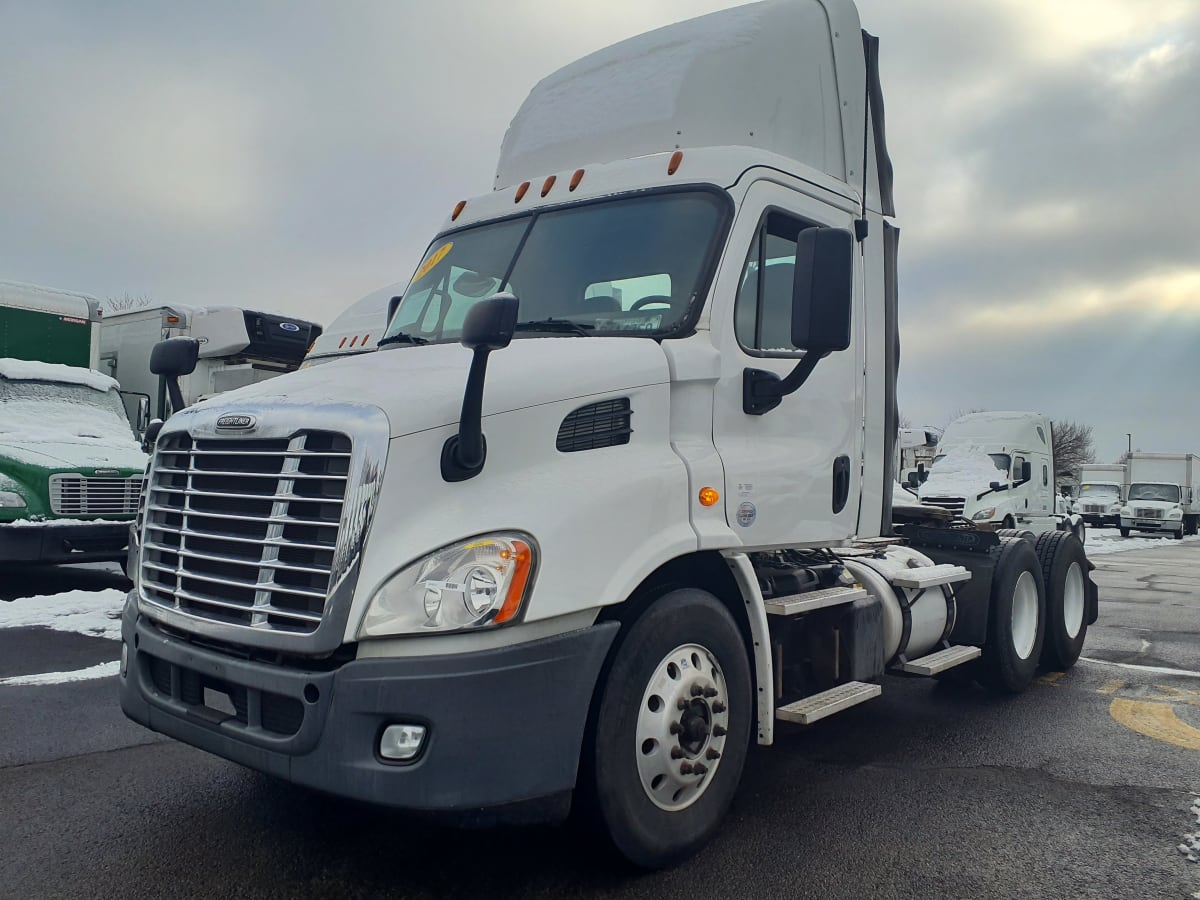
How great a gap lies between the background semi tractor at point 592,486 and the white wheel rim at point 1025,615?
149 cm

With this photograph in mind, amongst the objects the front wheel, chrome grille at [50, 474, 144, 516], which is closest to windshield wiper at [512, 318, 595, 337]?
the front wheel

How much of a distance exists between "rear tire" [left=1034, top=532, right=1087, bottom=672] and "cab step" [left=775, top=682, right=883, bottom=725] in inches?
126

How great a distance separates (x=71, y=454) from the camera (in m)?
10.8

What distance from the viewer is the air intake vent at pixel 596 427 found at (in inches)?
138

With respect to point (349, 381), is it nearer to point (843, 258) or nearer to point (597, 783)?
point (597, 783)

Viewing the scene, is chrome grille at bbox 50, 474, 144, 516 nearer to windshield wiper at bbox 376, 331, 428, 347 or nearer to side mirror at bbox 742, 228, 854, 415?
windshield wiper at bbox 376, 331, 428, 347

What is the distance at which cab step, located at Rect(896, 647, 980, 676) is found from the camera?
225 inches

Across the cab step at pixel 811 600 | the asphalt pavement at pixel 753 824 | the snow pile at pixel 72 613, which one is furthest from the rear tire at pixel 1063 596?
the snow pile at pixel 72 613

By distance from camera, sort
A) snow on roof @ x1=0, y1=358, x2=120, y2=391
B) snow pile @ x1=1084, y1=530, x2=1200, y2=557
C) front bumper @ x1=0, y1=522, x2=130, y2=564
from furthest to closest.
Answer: snow pile @ x1=1084, y1=530, x2=1200, y2=557 → snow on roof @ x1=0, y1=358, x2=120, y2=391 → front bumper @ x1=0, y1=522, x2=130, y2=564

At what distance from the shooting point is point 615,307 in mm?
4195

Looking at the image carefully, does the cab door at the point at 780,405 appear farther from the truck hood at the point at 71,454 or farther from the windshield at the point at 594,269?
the truck hood at the point at 71,454

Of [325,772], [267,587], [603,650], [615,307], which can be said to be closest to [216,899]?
[325,772]

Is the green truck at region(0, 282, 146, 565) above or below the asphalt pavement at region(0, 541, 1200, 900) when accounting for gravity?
above

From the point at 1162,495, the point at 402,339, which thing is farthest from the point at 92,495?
the point at 1162,495
